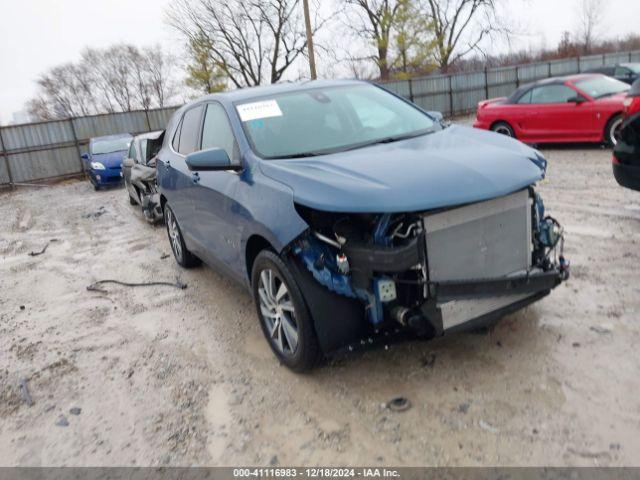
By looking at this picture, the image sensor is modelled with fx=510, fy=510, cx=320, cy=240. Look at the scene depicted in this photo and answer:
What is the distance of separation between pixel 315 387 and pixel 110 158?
13365 mm

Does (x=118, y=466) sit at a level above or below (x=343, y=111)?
below

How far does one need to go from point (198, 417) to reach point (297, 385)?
611 mm

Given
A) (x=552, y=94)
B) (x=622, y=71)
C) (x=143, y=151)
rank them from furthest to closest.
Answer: (x=622, y=71), (x=552, y=94), (x=143, y=151)

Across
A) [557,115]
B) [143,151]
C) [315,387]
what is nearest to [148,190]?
[143,151]

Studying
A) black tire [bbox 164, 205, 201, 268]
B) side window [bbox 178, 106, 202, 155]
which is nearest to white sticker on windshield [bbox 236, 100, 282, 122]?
side window [bbox 178, 106, 202, 155]

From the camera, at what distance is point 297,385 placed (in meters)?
3.15

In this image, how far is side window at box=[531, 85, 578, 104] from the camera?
10.0 m

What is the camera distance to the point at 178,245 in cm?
574

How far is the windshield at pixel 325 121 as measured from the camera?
11.5ft

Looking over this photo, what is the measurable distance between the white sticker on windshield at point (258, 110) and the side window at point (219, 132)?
5.4 inches

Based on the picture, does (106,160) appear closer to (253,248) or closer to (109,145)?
(109,145)

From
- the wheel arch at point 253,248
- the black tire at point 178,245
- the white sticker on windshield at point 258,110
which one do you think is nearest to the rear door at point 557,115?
the black tire at point 178,245

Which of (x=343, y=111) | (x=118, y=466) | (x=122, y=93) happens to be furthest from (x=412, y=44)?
(x=118, y=466)

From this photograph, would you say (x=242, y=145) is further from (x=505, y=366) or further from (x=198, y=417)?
(x=505, y=366)
